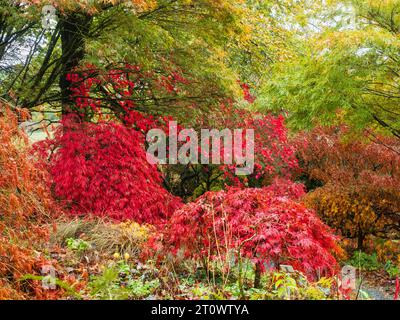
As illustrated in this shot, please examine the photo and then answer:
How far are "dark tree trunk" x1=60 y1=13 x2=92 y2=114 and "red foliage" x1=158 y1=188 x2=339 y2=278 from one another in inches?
155

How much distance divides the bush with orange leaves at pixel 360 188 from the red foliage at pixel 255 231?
182 inches

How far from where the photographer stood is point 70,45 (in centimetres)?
802

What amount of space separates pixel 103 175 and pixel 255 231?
3.26 m

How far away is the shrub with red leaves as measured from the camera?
670 cm

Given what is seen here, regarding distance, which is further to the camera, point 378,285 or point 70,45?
point 378,285

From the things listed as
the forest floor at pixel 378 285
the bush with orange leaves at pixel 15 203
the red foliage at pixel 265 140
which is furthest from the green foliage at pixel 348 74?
the bush with orange leaves at pixel 15 203

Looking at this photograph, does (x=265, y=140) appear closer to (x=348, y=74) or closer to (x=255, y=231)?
(x=348, y=74)

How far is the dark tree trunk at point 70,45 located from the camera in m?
7.59

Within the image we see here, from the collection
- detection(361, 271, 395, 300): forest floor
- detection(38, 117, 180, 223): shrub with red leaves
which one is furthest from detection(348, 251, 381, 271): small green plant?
detection(38, 117, 180, 223): shrub with red leaves

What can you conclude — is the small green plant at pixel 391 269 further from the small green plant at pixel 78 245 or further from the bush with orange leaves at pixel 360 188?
the small green plant at pixel 78 245

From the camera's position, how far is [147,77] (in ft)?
27.9

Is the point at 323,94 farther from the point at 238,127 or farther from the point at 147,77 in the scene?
the point at 147,77

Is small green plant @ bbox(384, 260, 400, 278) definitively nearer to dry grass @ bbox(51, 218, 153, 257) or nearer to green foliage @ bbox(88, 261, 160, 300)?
dry grass @ bbox(51, 218, 153, 257)

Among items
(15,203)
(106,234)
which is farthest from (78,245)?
(15,203)
